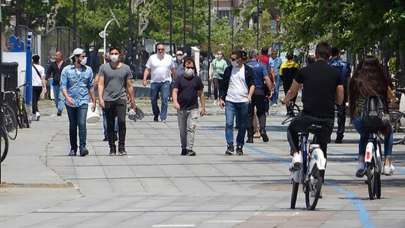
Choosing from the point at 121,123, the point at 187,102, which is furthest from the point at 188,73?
the point at 121,123

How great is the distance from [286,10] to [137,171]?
10347 millimetres

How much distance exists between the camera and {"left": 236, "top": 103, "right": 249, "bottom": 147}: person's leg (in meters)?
23.3

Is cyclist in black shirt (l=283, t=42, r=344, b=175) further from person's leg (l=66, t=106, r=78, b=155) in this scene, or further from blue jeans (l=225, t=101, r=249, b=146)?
person's leg (l=66, t=106, r=78, b=155)

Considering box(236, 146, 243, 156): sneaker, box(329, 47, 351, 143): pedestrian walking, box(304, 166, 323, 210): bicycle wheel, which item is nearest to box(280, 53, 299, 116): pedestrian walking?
box(329, 47, 351, 143): pedestrian walking

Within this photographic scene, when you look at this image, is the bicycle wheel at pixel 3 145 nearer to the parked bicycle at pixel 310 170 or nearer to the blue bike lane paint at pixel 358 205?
the blue bike lane paint at pixel 358 205

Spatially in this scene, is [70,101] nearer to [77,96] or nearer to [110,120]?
[77,96]

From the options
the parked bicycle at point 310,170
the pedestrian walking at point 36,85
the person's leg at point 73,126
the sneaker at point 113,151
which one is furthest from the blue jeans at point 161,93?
the parked bicycle at point 310,170

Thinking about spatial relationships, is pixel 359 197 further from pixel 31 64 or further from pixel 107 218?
pixel 31 64

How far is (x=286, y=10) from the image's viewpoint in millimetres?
29547

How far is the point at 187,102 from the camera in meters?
23.5

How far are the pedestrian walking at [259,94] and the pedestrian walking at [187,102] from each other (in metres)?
2.39

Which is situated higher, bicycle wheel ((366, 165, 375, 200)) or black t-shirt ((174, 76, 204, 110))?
black t-shirt ((174, 76, 204, 110))

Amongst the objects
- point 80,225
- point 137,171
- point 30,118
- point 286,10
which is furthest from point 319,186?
point 30,118

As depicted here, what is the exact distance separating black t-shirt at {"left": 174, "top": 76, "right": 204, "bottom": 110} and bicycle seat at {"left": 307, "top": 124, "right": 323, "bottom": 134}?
28.3 feet
